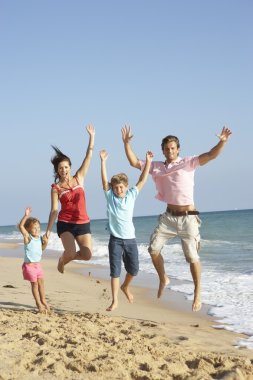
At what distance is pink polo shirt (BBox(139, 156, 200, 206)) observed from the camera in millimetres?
6852

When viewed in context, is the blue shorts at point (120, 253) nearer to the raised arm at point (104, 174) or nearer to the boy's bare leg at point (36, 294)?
the raised arm at point (104, 174)

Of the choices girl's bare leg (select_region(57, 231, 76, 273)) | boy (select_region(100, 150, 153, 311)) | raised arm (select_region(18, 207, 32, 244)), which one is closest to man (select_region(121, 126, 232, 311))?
boy (select_region(100, 150, 153, 311))

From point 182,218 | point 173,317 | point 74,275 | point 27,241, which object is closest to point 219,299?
point 173,317

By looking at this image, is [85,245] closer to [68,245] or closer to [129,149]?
[68,245]

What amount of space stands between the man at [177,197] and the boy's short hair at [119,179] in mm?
293

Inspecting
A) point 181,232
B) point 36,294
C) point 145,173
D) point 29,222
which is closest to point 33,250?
point 29,222

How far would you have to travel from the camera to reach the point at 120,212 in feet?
22.5

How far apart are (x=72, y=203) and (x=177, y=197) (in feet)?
4.82

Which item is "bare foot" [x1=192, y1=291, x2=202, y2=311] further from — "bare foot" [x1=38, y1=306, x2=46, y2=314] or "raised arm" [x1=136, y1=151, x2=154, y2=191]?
"bare foot" [x1=38, y1=306, x2=46, y2=314]

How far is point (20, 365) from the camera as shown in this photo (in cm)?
462

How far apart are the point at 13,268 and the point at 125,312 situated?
7.52m

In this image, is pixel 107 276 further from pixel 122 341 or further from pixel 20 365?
pixel 20 365

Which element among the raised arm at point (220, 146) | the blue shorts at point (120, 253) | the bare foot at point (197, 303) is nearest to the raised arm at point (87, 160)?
the blue shorts at point (120, 253)

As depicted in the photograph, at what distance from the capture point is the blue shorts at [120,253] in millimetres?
6988
